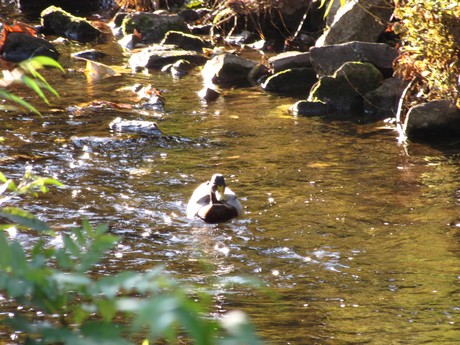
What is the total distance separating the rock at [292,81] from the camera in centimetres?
1129

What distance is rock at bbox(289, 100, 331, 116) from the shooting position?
9.93 meters

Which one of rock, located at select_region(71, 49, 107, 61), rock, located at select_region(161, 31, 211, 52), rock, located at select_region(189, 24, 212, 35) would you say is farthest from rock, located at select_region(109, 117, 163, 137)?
rock, located at select_region(189, 24, 212, 35)

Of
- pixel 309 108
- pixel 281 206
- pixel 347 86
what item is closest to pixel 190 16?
pixel 347 86


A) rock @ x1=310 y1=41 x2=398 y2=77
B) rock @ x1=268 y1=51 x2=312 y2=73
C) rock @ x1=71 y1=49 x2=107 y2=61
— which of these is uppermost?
rock @ x1=310 y1=41 x2=398 y2=77

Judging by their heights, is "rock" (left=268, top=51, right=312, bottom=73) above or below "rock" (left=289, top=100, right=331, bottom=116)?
above

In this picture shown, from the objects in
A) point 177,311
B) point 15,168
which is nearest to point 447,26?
point 15,168

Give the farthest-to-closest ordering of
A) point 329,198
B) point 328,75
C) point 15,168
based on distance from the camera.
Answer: point 328,75 → point 15,168 → point 329,198

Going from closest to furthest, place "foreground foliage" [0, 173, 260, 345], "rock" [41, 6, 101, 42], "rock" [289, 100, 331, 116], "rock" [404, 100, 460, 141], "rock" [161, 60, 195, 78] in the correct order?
"foreground foliage" [0, 173, 260, 345] → "rock" [404, 100, 460, 141] → "rock" [289, 100, 331, 116] → "rock" [161, 60, 195, 78] → "rock" [41, 6, 101, 42]

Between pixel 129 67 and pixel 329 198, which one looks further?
pixel 129 67

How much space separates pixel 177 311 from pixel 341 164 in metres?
6.92

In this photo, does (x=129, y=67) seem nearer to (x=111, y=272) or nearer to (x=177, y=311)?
(x=111, y=272)

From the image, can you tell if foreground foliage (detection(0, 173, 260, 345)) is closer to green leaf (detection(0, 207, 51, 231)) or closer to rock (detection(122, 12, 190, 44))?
green leaf (detection(0, 207, 51, 231))

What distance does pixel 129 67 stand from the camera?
1281 centimetres

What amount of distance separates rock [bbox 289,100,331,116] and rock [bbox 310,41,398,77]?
1.03 meters
